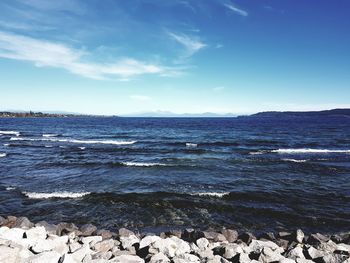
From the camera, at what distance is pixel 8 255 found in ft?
23.4

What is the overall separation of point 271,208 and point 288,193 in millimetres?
3396

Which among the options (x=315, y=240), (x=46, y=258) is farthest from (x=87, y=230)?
(x=315, y=240)

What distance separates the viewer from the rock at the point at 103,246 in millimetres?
9023

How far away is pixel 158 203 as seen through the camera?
16000 millimetres

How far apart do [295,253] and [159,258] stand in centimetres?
437

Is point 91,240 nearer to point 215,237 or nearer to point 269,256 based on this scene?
point 215,237

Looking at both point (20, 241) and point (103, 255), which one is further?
point (20, 241)

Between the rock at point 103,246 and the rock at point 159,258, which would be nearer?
the rock at point 159,258

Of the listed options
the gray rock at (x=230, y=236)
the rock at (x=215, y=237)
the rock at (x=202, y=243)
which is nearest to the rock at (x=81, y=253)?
the rock at (x=202, y=243)

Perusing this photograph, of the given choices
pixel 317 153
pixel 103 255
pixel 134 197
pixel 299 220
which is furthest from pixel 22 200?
pixel 317 153

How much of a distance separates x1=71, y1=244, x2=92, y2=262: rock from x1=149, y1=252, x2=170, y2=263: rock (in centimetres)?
201

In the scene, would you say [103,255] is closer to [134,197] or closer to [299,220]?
[134,197]

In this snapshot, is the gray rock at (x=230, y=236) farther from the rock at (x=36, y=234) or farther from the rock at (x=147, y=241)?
the rock at (x=36, y=234)

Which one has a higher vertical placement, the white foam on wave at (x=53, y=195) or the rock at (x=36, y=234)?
the rock at (x=36, y=234)
